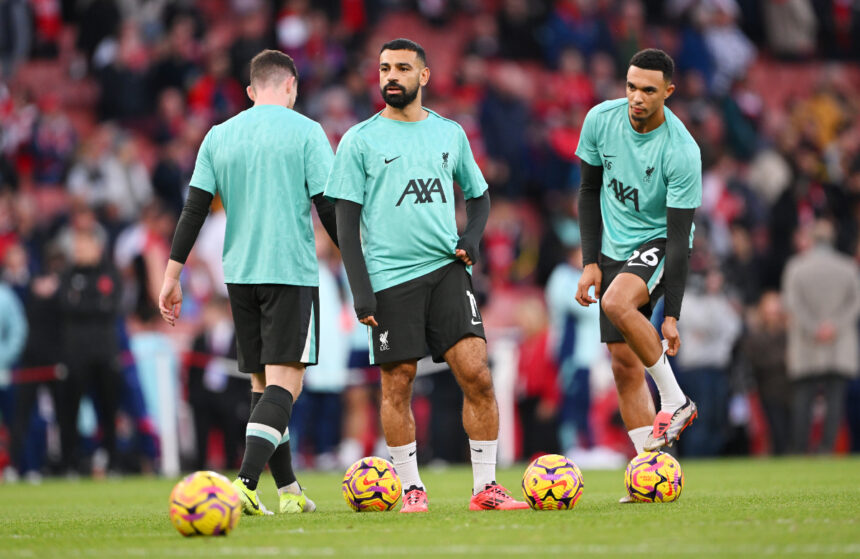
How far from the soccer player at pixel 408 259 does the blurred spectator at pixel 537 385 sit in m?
8.62

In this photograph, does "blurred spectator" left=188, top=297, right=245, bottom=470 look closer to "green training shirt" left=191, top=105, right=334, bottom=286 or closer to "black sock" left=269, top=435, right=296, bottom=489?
"black sock" left=269, top=435, right=296, bottom=489

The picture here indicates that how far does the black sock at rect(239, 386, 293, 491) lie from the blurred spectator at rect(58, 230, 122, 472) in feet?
25.9

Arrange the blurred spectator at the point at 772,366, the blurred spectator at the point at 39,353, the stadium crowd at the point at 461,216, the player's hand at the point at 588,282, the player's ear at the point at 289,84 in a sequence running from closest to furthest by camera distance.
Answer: the player's ear at the point at 289,84 < the player's hand at the point at 588,282 < the blurred spectator at the point at 39,353 < the stadium crowd at the point at 461,216 < the blurred spectator at the point at 772,366

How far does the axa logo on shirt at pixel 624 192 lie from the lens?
874 cm

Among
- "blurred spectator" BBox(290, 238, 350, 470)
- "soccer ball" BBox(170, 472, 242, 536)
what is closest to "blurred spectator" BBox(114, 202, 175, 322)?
"blurred spectator" BBox(290, 238, 350, 470)

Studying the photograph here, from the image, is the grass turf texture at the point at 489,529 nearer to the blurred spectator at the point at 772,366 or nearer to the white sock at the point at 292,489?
the white sock at the point at 292,489

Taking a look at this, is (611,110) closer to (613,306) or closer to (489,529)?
(613,306)

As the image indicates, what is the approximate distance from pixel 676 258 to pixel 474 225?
1.31 m

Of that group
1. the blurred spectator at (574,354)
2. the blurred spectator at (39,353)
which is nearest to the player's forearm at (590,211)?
the blurred spectator at (574,354)

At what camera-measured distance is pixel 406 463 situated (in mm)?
8211

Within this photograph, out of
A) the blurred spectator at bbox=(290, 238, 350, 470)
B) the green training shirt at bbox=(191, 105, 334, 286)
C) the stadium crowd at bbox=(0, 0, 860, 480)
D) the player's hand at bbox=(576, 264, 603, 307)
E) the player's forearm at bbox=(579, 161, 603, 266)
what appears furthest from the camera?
the stadium crowd at bbox=(0, 0, 860, 480)

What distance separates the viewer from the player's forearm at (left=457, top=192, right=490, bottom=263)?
817 centimetres

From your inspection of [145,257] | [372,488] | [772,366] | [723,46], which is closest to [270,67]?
[372,488]

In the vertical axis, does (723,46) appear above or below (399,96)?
above
